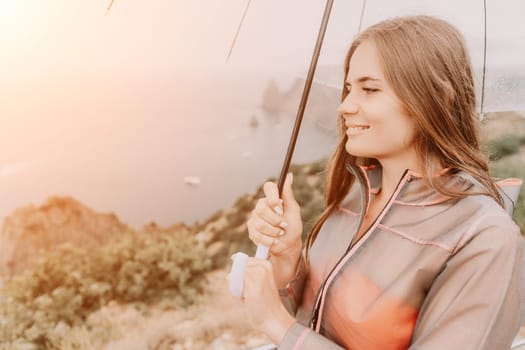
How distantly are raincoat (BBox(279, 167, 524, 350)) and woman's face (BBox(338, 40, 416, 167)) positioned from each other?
0.09 meters

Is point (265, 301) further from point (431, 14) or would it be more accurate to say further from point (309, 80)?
point (431, 14)

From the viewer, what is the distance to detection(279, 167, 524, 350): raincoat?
32.2 inches

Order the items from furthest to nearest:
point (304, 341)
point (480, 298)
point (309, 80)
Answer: point (309, 80)
point (304, 341)
point (480, 298)

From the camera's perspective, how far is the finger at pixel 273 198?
99 cm

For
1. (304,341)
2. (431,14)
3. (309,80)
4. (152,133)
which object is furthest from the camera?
(152,133)

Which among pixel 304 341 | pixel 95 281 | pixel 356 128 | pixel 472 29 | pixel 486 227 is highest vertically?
pixel 472 29

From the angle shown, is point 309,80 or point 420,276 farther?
point 309,80

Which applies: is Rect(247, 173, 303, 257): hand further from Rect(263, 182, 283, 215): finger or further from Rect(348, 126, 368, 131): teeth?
Rect(348, 126, 368, 131): teeth

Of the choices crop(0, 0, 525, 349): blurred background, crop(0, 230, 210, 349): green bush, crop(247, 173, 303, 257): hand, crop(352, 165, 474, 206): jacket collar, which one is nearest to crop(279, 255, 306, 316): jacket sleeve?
crop(247, 173, 303, 257): hand

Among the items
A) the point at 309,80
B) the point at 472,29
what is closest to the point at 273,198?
the point at 309,80

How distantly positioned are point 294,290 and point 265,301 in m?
0.19

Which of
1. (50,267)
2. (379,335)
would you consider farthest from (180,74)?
(379,335)

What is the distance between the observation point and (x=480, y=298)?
2.67 ft

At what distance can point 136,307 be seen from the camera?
2371 millimetres
